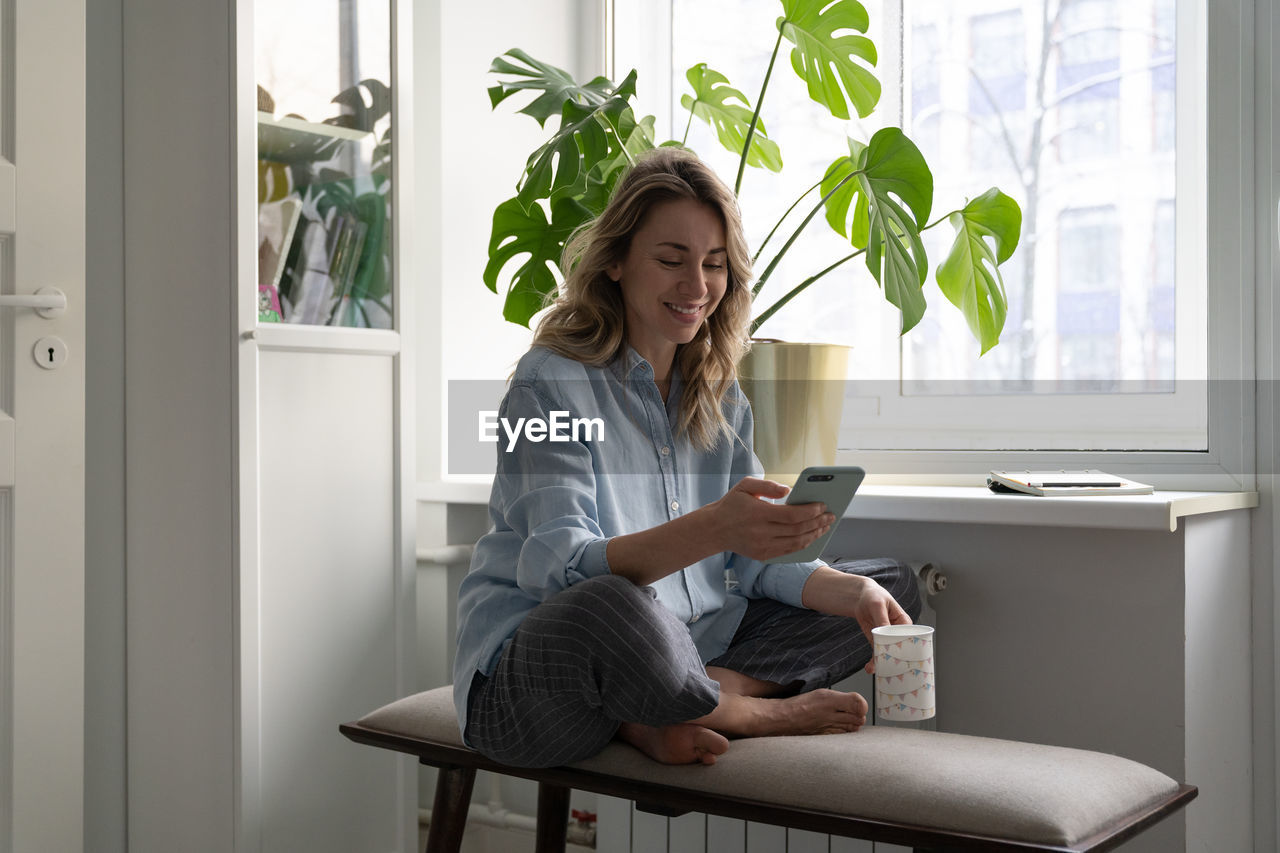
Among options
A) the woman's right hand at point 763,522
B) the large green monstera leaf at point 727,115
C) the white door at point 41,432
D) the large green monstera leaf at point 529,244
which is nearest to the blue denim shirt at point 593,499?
the woman's right hand at point 763,522

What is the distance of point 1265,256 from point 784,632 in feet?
3.00

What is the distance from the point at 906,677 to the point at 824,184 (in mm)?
877

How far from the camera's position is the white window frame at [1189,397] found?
1.70 meters

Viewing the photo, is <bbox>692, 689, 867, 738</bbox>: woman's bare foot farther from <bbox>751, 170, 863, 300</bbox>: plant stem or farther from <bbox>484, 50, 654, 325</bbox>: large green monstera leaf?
<bbox>484, 50, 654, 325</bbox>: large green monstera leaf

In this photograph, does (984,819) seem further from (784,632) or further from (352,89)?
(352,89)

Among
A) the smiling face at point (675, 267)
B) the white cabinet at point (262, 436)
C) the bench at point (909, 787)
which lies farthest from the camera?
the white cabinet at point (262, 436)

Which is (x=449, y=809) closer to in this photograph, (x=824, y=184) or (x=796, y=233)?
(x=796, y=233)

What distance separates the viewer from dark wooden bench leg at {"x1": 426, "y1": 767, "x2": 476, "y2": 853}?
144 cm

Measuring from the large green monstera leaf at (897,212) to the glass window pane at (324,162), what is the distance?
0.80 metres

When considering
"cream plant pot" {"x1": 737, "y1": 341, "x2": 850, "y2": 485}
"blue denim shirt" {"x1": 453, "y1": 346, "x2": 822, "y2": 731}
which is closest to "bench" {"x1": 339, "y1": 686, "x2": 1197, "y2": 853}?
"blue denim shirt" {"x1": 453, "y1": 346, "x2": 822, "y2": 731}

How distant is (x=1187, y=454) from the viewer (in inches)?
69.9

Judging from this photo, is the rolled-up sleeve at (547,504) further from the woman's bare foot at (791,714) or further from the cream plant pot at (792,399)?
the cream plant pot at (792,399)

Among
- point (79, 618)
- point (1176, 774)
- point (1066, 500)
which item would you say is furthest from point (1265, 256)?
point (79, 618)

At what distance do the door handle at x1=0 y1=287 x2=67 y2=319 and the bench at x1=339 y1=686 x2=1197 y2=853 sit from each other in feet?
2.88
